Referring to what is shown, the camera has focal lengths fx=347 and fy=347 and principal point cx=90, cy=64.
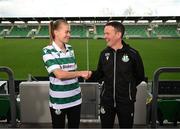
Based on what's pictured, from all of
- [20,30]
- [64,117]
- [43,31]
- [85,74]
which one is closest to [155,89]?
[85,74]

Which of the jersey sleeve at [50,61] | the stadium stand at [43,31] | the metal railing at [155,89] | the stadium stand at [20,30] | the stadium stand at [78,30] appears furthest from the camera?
the stadium stand at [20,30]

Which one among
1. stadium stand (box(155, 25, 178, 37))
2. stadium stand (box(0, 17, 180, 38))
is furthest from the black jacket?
stadium stand (box(155, 25, 178, 37))

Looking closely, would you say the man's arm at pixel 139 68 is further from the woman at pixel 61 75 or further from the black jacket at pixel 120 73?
the woman at pixel 61 75

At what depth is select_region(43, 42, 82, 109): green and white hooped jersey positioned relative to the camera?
290 centimetres

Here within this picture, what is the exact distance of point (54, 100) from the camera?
2.97 m

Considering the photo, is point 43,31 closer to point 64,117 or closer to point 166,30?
point 166,30

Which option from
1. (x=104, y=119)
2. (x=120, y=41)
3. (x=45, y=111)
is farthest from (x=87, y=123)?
(x=120, y=41)

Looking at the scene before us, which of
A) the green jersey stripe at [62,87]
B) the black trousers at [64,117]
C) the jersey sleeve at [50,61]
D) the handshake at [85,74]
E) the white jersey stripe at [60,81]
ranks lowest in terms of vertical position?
the black trousers at [64,117]

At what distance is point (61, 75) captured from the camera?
284 centimetres

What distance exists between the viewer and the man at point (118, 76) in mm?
2986

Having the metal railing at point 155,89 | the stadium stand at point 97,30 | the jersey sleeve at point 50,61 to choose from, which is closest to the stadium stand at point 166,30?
the stadium stand at point 97,30

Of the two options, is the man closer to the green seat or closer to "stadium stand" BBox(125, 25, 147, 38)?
the green seat

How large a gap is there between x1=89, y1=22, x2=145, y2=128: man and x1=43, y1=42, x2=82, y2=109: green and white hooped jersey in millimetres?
279

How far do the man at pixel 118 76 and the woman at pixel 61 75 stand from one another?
0.76 ft
